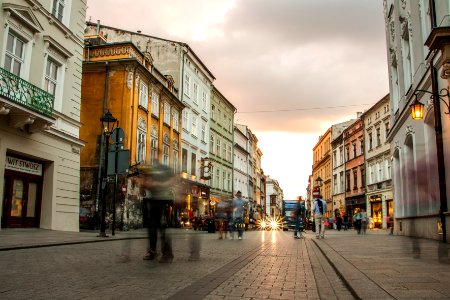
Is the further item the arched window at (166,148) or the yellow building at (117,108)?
the arched window at (166,148)

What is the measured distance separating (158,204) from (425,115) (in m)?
12.0

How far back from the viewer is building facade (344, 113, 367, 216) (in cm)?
4859

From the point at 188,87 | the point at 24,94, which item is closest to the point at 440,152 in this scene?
the point at 24,94

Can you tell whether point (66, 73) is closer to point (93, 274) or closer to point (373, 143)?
point (93, 274)

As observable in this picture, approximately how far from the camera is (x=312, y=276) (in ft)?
22.5

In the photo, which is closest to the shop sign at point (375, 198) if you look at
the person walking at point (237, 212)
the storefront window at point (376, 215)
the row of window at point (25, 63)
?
the storefront window at point (376, 215)

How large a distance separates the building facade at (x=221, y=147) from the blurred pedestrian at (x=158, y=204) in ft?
111

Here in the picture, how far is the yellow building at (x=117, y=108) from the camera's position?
84.4 feet

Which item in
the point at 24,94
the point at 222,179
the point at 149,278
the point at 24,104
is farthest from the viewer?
the point at 222,179

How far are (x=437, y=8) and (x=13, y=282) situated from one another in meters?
14.0

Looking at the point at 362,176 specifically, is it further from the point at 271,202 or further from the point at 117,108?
the point at 271,202

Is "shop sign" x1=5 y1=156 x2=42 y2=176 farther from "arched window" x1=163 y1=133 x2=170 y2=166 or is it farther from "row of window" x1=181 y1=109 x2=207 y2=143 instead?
"row of window" x1=181 y1=109 x2=207 y2=143

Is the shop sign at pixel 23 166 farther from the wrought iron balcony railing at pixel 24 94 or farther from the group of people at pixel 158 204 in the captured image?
the group of people at pixel 158 204

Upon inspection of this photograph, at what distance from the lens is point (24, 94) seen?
14.9 m
